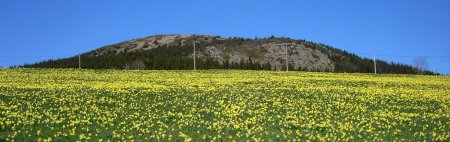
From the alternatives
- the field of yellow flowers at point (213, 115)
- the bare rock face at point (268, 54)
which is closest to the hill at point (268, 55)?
the bare rock face at point (268, 54)

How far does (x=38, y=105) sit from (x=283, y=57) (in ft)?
450

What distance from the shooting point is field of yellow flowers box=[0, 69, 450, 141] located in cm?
2017

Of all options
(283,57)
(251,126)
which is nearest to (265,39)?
(283,57)

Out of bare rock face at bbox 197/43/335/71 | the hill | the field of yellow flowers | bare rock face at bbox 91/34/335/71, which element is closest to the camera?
the field of yellow flowers

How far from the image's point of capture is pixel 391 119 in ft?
82.1

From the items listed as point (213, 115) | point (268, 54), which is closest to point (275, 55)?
point (268, 54)

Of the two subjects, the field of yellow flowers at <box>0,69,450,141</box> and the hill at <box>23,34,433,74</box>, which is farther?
the hill at <box>23,34,433,74</box>

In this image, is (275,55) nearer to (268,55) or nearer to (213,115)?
(268,55)

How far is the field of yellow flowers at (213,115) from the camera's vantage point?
2017cm

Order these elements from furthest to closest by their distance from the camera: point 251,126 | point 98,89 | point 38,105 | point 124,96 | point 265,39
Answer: point 265,39
point 98,89
point 124,96
point 38,105
point 251,126

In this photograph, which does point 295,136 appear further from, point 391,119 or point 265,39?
point 265,39

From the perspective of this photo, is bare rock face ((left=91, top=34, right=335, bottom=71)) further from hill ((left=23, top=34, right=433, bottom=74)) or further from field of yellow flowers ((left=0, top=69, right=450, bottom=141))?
field of yellow flowers ((left=0, top=69, right=450, bottom=141))

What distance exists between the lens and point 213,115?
2519 centimetres

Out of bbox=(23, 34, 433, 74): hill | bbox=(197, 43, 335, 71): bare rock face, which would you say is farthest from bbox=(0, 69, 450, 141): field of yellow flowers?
bbox=(197, 43, 335, 71): bare rock face
